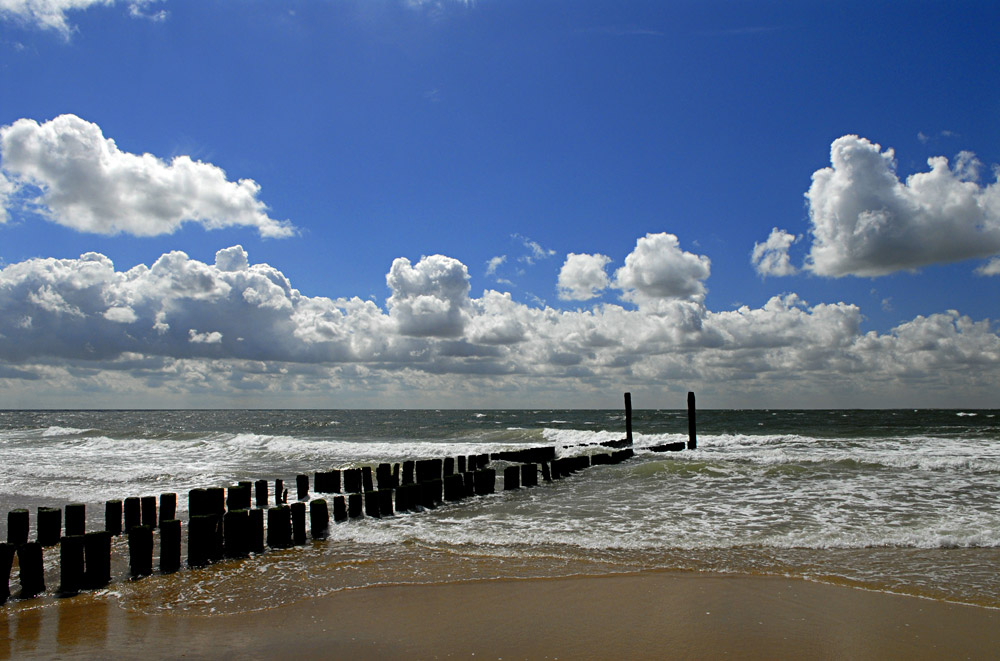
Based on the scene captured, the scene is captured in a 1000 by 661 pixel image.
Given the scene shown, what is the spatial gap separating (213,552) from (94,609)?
6.80 feet

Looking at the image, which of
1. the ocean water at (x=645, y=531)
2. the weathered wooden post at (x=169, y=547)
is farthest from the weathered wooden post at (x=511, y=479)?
the weathered wooden post at (x=169, y=547)

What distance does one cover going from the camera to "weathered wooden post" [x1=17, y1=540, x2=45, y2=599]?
700cm

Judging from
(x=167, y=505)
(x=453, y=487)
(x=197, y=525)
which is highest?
(x=197, y=525)

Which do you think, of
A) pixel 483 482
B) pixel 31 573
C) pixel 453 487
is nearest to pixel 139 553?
pixel 31 573

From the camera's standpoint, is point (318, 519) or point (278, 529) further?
point (318, 519)

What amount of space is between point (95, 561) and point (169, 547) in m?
0.85

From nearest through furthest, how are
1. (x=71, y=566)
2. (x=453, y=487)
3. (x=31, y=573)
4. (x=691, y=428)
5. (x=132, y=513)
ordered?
(x=31, y=573) → (x=71, y=566) → (x=132, y=513) → (x=453, y=487) → (x=691, y=428)

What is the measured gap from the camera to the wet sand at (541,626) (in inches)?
215

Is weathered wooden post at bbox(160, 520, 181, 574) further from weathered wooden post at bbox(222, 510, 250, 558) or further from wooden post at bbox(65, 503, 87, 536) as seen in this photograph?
wooden post at bbox(65, 503, 87, 536)

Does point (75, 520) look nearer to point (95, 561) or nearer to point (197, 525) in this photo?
point (197, 525)

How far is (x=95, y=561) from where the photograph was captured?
7352mm

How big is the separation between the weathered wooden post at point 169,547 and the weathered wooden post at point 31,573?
127 centimetres

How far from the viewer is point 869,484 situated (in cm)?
1529

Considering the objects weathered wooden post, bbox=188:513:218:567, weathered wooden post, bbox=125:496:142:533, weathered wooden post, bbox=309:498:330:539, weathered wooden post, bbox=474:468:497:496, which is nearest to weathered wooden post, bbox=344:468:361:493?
weathered wooden post, bbox=474:468:497:496
